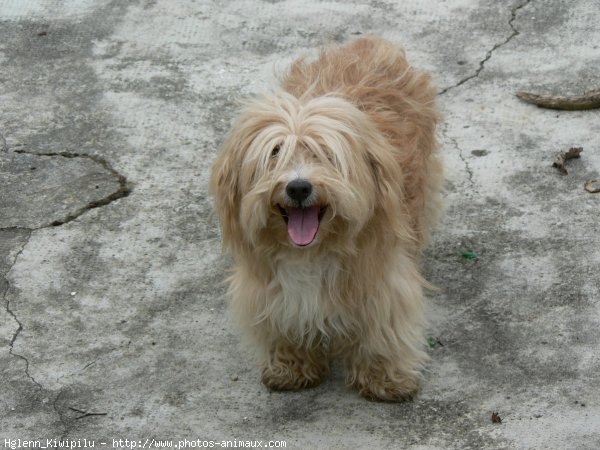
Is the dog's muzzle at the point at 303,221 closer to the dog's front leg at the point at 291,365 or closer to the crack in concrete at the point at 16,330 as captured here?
the dog's front leg at the point at 291,365

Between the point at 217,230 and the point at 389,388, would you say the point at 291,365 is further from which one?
the point at 217,230

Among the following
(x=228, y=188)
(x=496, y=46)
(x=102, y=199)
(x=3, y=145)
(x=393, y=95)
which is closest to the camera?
(x=228, y=188)

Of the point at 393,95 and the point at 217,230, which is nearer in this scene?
the point at 393,95

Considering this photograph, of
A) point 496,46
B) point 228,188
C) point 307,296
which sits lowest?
point 496,46

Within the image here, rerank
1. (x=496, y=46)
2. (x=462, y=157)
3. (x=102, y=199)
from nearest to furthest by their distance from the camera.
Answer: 1. (x=102, y=199)
2. (x=462, y=157)
3. (x=496, y=46)

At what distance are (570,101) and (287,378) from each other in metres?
2.60

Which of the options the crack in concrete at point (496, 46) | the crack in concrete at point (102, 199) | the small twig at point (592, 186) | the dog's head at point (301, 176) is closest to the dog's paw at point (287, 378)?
the dog's head at point (301, 176)

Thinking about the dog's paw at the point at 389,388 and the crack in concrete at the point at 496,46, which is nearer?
the dog's paw at the point at 389,388

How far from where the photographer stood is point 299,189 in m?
3.92

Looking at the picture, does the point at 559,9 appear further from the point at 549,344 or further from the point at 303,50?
A: the point at 549,344

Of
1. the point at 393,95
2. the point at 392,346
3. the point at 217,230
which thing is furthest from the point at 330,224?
the point at 217,230

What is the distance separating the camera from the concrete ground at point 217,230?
173 inches

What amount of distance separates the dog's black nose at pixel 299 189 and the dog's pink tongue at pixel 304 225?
9 centimetres

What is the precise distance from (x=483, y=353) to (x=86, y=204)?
2.20 metres
